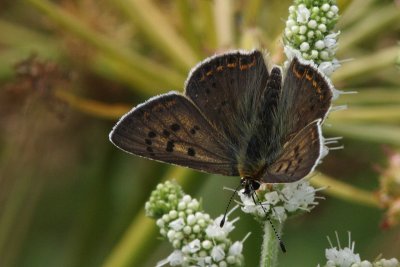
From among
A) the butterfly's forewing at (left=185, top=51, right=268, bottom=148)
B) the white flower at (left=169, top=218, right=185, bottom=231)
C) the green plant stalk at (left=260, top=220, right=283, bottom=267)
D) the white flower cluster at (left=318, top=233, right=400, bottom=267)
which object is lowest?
the white flower cluster at (left=318, top=233, right=400, bottom=267)

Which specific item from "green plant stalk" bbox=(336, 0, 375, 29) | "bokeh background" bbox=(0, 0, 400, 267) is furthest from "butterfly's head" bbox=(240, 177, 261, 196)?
"green plant stalk" bbox=(336, 0, 375, 29)

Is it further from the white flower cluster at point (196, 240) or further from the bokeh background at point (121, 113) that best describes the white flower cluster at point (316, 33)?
the bokeh background at point (121, 113)

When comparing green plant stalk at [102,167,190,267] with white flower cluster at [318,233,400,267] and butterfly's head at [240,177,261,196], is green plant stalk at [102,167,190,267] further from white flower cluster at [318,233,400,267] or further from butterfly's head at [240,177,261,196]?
white flower cluster at [318,233,400,267]

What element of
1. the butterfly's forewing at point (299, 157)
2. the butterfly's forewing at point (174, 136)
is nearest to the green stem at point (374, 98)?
the butterfly's forewing at point (174, 136)

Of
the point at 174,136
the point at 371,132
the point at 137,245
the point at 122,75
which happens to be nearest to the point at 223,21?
the point at 122,75

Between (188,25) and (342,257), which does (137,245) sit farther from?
(342,257)

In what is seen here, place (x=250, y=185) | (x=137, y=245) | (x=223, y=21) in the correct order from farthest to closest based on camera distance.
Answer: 1. (x=223, y=21)
2. (x=137, y=245)
3. (x=250, y=185)

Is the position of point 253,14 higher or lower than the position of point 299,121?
higher
